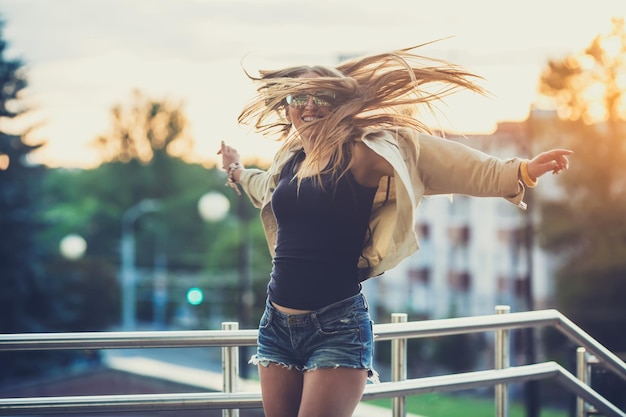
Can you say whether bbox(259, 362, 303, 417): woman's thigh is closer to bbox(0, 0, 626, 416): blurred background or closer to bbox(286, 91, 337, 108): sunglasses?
bbox(286, 91, 337, 108): sunglasses

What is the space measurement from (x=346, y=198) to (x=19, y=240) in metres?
22.9

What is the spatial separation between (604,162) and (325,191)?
2784cm

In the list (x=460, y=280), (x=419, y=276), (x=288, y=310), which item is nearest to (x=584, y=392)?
(x=288, y=310)

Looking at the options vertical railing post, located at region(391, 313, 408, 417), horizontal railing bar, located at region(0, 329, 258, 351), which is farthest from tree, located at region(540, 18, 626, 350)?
horizontal railing bar, located at region(0, 329, 258, 351)

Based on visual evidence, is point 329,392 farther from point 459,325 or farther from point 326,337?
→ point 459,325

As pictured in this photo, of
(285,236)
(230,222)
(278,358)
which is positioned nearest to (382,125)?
(285,236)

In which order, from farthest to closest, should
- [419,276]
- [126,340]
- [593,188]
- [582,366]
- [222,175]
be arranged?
[222,175] → [419,276] → [593,188] → [582,366] → [126,340]

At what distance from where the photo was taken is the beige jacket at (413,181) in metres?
2.52

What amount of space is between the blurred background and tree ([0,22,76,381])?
0.05 meters

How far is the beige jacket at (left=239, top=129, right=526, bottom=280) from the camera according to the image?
8.27 feet

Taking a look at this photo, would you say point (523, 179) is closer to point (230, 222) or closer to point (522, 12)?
point (522, 12)

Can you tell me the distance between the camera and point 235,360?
3.29 metres

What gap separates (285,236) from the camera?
265cm

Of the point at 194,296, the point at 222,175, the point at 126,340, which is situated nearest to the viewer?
the point at 126,340
